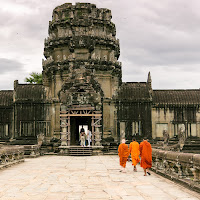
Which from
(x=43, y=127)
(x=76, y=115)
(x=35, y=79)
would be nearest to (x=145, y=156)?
(x=76, y=115)

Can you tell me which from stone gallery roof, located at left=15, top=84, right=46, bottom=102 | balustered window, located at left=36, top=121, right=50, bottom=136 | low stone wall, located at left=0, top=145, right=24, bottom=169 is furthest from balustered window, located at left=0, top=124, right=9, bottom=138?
low stone wall, located at left=0, top=145, right=24, bottom=169

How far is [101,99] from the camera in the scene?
26375mm

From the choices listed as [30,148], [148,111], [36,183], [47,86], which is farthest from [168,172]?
[47,86]

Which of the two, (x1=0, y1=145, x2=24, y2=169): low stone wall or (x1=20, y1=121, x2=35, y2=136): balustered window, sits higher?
(x1=20, y1=121, x2=35, y2=136): balustered window

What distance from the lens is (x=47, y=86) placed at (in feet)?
93.8

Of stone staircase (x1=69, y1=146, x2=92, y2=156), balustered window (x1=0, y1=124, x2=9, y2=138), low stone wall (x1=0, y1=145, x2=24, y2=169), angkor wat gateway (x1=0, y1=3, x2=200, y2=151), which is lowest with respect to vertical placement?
stone staircase (x1=69, y1=146, x2=92, y2=156)

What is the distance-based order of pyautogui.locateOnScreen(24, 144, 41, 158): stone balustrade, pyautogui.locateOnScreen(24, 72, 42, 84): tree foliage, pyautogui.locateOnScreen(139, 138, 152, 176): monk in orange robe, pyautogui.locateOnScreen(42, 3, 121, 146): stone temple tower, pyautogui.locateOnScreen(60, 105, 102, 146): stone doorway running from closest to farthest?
pyautogui.locateOnScreen(139, 138, 152, 176): monk in orange robe
pyautogui.locateOnScreen(24, 144, 41, 158): stone balustrade
pyautogui.locateOnScreen(60, 105, 102, 146): stone doorway
pyautogui.locateOnScreen(42, 3, 121, 146): stone temple tower
pyautogui.locateOnScreen(24, 72, 42, 84): tree foliage

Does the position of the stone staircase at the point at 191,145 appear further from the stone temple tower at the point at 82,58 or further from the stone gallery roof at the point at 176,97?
the stone temple tower at the point at 82,58

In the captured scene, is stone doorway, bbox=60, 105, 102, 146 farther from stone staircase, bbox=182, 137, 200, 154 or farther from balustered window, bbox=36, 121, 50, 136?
stone staircase, bbox=182, 137, 200, 154

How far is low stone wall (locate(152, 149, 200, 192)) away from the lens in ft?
29.2

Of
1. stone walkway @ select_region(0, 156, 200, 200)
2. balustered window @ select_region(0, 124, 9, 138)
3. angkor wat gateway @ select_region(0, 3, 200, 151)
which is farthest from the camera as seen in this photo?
balustered window @ select_region(0, 124, 9, 138)

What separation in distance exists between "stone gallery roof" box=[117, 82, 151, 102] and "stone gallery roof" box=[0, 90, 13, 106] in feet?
33.5

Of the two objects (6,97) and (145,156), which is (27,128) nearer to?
(6,97)

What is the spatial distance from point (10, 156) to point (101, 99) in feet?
36.7
